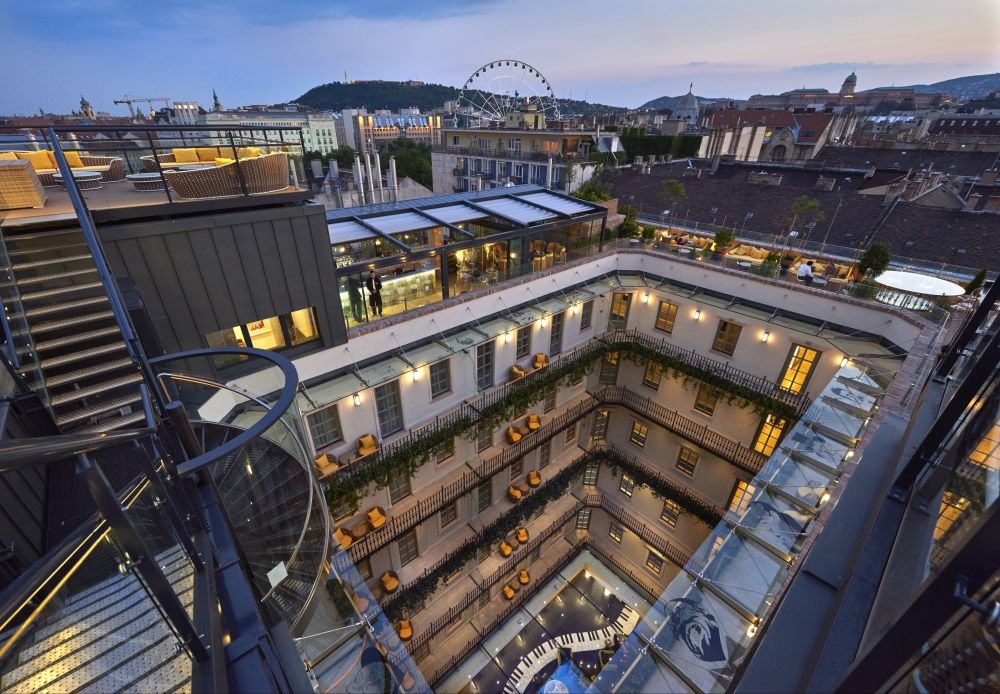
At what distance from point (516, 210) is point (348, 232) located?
553 cm

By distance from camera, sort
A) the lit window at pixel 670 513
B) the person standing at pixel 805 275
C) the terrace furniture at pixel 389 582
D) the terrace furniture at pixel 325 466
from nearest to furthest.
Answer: the terrace furniture at pixel 325 466, the terrace furniture at pixel 389 582, the person standing at pixel 805 275, the lit window at pixel 670 513

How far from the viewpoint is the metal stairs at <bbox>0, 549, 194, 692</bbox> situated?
2049 mm

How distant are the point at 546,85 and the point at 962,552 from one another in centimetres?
5654

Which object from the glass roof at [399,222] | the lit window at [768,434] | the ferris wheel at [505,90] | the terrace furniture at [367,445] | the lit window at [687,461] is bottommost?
the lit window at [687,461]

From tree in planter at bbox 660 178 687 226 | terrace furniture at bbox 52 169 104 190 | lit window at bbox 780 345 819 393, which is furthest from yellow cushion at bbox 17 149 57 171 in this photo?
tree in planter at bbox 660 178 687 226

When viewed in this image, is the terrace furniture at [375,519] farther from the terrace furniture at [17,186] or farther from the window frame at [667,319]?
the window frame at [667,319]

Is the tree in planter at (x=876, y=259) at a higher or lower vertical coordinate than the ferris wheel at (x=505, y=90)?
lower

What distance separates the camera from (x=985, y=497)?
192cm

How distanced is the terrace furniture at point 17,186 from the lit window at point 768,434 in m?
18.2

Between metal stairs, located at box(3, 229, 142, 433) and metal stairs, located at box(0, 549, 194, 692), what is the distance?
3246 mm

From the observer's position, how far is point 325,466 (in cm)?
977

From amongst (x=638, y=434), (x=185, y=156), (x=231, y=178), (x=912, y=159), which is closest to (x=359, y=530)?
(x=231, y=178)

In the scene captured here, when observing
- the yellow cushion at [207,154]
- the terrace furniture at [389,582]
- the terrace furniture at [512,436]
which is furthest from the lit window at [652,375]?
the yellow cushion at [207,154]

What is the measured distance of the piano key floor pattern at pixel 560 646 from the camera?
1450 centimetres
